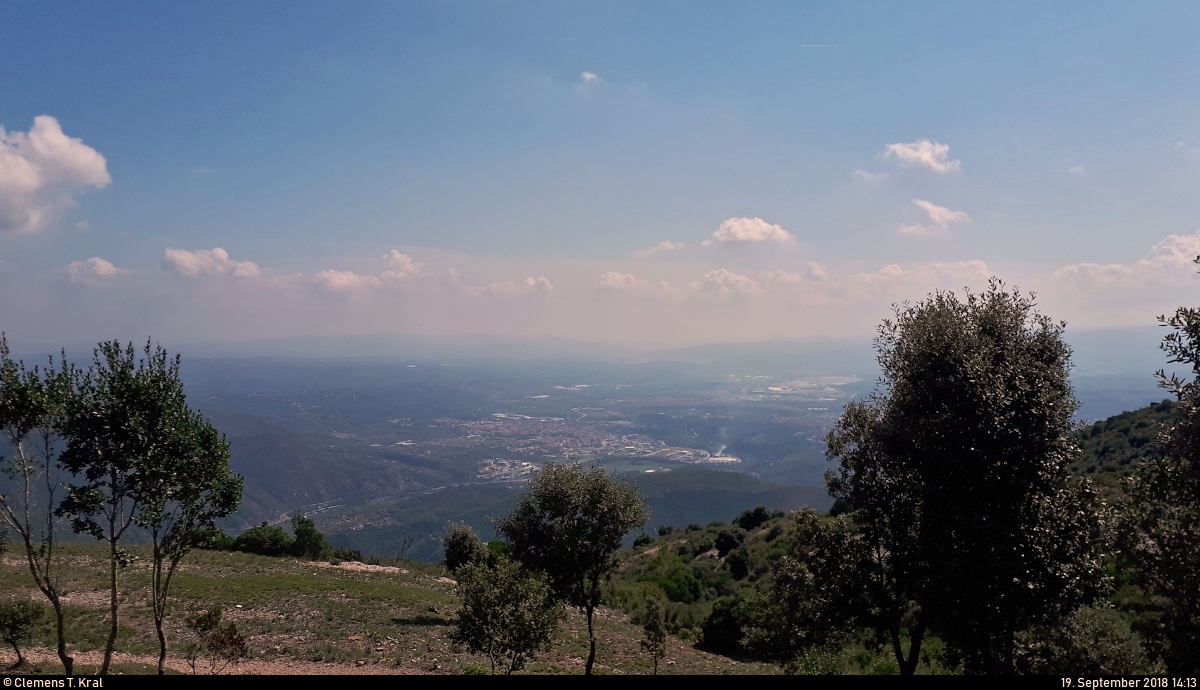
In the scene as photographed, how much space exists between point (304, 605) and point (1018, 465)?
29695mm

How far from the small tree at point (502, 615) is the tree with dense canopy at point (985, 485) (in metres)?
9.17

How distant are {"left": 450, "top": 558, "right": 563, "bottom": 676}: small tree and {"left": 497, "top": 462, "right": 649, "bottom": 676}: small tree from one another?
3.13 meters

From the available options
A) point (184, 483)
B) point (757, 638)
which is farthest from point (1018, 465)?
point (184, 483)

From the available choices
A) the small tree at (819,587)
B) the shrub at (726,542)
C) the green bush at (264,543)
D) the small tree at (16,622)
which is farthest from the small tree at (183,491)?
the shrub at (726,542)

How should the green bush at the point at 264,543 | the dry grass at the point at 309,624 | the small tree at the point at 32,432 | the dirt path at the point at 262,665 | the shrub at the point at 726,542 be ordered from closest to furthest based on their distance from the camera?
the small tree at the point at 32,432, the dirt path at the point at 262,665, the dry grass at the point at 309,624, the green bush at the point at 264,543, the shrub at the point at 726,542

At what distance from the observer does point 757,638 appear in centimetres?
1445

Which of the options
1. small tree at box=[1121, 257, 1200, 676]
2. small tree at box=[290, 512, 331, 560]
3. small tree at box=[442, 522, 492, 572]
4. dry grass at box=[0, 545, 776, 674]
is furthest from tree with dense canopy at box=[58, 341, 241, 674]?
small tree at box=[290, 512, 331, 560]

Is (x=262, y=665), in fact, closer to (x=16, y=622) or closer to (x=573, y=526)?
(x=16, y=622)

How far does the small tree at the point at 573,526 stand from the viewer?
1967cm

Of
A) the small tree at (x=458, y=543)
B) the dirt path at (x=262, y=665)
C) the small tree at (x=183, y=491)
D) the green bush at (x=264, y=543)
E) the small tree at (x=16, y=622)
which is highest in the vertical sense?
the small tree at (x=183, y=491)

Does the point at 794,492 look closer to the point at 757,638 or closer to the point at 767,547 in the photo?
the point at 767,547

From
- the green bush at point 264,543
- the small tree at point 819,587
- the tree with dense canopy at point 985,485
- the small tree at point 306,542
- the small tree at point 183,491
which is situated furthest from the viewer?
the green bush at point 264,543

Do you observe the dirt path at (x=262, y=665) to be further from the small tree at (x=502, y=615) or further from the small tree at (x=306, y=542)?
the small tree at (x=306, y=542)

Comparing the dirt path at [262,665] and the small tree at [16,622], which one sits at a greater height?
the small tree at [16,622]
